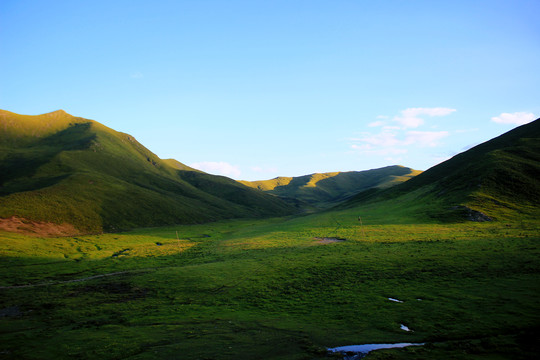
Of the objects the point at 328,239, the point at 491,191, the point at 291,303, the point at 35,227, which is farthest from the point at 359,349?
the point at 35,227

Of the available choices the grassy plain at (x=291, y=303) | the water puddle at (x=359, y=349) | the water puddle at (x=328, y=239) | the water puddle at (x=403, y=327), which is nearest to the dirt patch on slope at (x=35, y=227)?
the grassy plain at (x=291, y=303)

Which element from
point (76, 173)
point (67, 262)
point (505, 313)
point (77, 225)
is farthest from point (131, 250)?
point (76, 173)

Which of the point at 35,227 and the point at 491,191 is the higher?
the point at 491,191

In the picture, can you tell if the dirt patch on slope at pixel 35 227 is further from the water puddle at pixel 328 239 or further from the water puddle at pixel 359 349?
the water puddle at pixel 359 349

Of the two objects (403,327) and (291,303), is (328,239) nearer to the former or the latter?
(291,303)

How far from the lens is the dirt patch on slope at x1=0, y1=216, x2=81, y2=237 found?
320 ft

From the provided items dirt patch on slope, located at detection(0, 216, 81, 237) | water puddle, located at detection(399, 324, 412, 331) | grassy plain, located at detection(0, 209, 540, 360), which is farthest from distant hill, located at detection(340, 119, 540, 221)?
dirt patch on slope, located at detection(0, 216, 81, 237)

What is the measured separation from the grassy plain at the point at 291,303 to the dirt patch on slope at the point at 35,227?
146 ft

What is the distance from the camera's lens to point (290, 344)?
2192cm

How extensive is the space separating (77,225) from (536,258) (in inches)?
5460

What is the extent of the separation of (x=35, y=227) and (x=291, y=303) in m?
112

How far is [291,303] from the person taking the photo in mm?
32125

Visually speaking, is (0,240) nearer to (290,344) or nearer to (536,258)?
(290,344)

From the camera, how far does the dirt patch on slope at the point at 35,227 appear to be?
9769 centimetres
